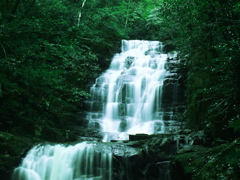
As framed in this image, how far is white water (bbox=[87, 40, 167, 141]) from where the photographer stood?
13008mm

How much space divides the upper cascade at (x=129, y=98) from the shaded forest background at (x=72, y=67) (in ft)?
3.99

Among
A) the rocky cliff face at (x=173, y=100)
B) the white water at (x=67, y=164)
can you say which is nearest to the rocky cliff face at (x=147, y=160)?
the white water at (x=67, y=164)

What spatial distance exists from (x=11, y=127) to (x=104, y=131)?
4935 millimetres

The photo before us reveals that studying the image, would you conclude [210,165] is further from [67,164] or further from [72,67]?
[72,67]

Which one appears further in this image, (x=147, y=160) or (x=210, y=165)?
(x=147, y=160)

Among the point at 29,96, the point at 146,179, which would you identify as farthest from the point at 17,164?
the point at 146,179

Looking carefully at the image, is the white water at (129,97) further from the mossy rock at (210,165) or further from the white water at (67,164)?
the mossy rock at (210,165)

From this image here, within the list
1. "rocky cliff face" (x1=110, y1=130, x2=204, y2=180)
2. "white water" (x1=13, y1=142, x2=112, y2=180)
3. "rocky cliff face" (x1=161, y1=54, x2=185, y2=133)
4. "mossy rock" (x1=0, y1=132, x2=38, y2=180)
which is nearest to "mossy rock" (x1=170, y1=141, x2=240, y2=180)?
"rocky cliff face" (x1=110, y1=130, x2=204, y2=180)

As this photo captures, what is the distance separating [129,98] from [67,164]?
24.7ft

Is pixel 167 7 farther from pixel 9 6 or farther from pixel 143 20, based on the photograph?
pixel 143 20

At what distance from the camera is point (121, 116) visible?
45.7ft

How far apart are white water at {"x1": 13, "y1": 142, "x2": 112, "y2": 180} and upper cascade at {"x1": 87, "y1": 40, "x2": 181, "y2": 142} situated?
3.72 metres

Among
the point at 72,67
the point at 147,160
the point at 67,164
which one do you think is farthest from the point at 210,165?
the point at 72,67

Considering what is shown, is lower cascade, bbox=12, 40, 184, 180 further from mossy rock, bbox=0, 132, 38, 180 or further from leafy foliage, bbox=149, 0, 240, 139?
leafy foliage, bbox=149, 0, 240, 139
